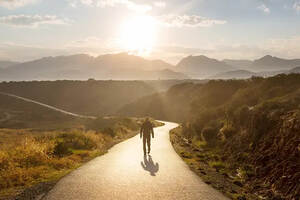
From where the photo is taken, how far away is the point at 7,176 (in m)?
10.9

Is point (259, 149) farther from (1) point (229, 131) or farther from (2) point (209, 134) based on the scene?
(2) point (209, 134)

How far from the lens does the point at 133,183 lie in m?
10.5

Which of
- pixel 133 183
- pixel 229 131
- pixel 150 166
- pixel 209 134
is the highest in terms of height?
pixel 229 131

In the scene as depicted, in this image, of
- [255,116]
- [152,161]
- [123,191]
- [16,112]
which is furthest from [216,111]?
[16,112]

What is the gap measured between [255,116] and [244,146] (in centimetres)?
235

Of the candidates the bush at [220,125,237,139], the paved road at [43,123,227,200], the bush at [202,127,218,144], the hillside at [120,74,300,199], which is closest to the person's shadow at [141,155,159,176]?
the paved road at [43,123,227,200]

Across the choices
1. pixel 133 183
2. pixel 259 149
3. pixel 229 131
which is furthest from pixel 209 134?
pixel 133 183

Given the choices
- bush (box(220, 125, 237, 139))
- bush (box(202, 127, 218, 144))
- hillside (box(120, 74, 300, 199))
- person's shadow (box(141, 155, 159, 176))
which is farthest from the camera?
bush (box(202, 127, 218, 144))

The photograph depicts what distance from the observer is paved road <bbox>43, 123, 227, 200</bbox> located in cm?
902

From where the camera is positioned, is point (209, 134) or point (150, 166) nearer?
point (150, 166)

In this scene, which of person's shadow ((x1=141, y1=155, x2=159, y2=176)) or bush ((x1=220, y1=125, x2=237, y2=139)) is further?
bush ((x1=220, y1=125, x2=237, y2=139))

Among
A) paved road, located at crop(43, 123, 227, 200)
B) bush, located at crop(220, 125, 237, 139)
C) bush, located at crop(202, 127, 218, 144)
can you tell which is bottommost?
bush, located at crop(202, 127, 218, 144)

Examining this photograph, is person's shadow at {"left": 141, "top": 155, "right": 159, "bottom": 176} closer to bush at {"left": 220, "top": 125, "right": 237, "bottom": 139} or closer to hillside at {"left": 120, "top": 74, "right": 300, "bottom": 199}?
hillside at {"left": 120, "top": 74, "right": 300, "bottom": 199}

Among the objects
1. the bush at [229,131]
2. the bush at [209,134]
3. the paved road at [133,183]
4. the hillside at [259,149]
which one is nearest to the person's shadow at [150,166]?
the paved road at [133,183]
